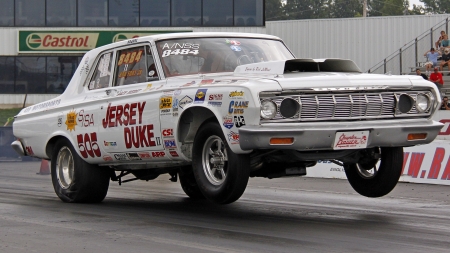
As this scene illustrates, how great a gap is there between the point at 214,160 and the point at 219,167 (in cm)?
8

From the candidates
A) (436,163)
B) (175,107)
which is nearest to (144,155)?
(175,107)

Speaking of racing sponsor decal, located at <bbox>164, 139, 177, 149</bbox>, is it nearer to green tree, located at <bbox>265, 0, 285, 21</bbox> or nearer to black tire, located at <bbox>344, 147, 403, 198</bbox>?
black tire, located at <bbox>344, 147, 403, 198</bbox>

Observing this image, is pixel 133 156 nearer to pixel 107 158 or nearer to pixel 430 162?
pixel 107 158

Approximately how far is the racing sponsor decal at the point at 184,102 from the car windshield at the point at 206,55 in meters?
0.77

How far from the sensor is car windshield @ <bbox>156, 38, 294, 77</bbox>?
8828 mm

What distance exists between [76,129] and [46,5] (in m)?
30.4

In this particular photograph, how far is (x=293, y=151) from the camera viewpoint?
7.57 metres

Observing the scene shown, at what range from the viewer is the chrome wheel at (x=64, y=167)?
33.7 feet

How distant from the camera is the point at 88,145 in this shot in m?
9.64

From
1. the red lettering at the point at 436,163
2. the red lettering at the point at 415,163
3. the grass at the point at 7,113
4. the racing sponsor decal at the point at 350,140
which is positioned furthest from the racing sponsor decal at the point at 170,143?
the grass at the point at 7,113

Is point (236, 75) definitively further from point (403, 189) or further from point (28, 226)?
point (403, 189)

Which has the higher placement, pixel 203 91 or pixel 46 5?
pixel 46 5

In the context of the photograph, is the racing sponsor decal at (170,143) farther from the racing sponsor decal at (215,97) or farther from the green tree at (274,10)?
the green tree at (274,10)

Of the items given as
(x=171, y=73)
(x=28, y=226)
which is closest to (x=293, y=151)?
(x=171, y=73)
